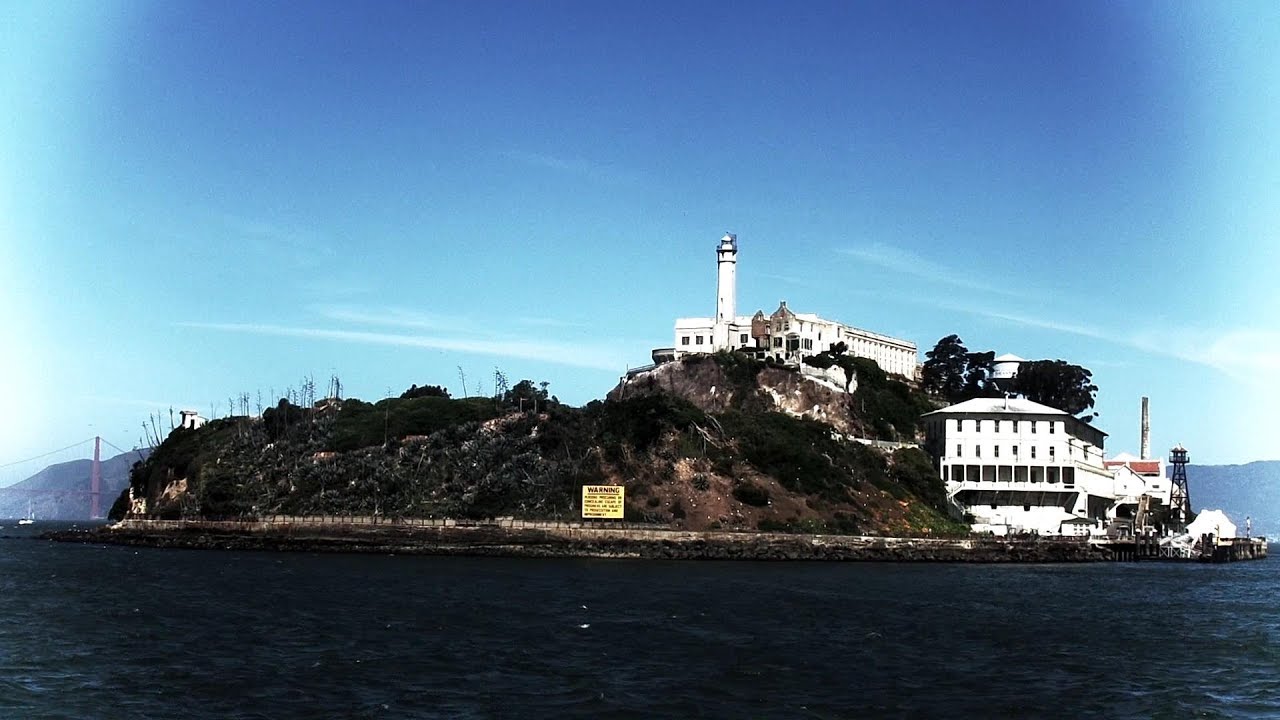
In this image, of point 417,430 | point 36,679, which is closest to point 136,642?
point 36,679

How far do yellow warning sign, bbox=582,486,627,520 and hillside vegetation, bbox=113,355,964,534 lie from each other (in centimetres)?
135

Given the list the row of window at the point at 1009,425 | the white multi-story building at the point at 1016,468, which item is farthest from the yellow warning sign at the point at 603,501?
the row of window at the point at 1009,425

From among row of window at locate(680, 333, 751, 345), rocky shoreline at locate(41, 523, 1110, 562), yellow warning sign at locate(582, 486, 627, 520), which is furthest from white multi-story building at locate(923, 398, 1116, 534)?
row of window at locate(680, 333, 751, 345)

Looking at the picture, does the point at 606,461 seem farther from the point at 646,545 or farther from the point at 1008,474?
the point at 1008,474

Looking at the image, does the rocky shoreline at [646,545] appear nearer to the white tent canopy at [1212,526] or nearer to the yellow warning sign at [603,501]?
the yellow warning sign at [603,501]

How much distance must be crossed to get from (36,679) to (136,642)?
8134 millimetres

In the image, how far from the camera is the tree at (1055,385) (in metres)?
145

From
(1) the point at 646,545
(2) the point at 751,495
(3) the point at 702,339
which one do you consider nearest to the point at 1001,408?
(2) the point at 751,495

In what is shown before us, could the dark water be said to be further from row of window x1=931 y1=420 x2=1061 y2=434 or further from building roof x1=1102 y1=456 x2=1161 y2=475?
building roof x1=1102 y1=456 x2=1161 y2=475

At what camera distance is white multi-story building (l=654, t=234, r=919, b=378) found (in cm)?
14550

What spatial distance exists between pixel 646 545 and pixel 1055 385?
2711 inches

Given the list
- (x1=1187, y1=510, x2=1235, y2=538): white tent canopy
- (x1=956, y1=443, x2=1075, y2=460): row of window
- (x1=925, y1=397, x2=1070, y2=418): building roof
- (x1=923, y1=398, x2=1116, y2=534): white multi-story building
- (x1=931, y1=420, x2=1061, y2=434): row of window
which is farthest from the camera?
(x1=1187, y1=510, x2=1235, y2=538): white tent canopy

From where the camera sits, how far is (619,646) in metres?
44.9

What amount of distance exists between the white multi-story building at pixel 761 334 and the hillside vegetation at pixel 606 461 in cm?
914
